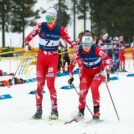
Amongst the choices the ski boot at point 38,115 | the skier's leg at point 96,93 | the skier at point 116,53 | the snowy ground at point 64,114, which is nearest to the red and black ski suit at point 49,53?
the ski boot at point 38,115

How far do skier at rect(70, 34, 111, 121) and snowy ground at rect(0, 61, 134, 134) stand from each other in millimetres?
377

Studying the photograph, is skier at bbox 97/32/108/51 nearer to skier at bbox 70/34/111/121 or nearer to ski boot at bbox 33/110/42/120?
skier at bbox 70/34/111/121

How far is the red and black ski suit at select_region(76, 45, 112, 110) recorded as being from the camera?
480 centimetres

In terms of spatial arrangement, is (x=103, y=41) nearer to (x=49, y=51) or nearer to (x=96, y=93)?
(x=49, y=51)

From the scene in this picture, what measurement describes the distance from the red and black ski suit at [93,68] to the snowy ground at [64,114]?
0.51m

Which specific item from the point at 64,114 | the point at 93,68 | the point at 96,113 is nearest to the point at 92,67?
the point at 93,68

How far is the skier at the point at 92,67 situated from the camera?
4.80 m

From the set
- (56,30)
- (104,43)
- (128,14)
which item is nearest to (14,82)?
(104,43)

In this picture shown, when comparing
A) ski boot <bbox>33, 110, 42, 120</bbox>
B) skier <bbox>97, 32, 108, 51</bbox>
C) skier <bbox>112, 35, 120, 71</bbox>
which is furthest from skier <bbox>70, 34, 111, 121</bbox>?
skier <bbox>112, 35, 120, 71</bbox>

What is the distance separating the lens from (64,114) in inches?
216

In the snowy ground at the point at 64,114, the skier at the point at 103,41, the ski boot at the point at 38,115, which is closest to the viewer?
the snowy ground at the point at 64,114

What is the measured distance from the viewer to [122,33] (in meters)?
39.0

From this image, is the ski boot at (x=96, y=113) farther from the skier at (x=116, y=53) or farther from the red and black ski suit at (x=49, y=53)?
the skier at (x=116, y=53)

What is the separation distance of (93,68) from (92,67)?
0.03m
